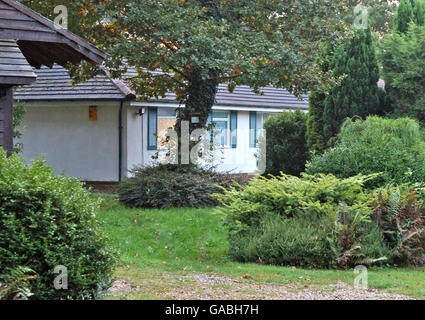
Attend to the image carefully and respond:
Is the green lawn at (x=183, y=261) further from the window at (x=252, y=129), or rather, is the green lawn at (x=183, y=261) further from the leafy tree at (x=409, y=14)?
the window at (x=252, y=129)

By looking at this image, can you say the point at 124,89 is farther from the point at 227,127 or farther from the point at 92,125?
the point at 227,127

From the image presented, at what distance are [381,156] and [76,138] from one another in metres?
14.1

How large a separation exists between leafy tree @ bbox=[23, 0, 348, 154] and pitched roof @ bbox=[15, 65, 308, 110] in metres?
3.20

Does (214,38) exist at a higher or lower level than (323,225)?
higher

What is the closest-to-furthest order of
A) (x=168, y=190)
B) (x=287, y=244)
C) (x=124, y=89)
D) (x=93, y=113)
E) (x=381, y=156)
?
(x=287, y=244)
(x=381, y=156)
(x=168, y=190)
(x=124, y=89)
(x=93, y=113)

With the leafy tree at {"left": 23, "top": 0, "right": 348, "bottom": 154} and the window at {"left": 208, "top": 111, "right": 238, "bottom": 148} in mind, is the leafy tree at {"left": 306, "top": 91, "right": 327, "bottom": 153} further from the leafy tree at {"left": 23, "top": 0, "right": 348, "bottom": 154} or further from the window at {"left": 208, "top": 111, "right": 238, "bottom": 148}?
the window at {"left": 208, "top": 111, "right": 238, "bottom": 148}

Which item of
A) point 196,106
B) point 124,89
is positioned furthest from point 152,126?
point 196,106

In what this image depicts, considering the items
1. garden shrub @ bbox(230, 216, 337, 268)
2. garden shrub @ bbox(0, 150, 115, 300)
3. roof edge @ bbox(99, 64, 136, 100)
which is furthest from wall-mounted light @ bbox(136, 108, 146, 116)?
garden shrub @ bbox(0, 150, 115, 300)

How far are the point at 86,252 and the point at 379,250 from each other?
19.0ft

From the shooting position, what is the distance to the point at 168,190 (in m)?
17.4

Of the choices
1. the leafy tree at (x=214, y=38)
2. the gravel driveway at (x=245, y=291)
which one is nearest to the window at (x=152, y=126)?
the leafy tree at (x=214, y=38)
